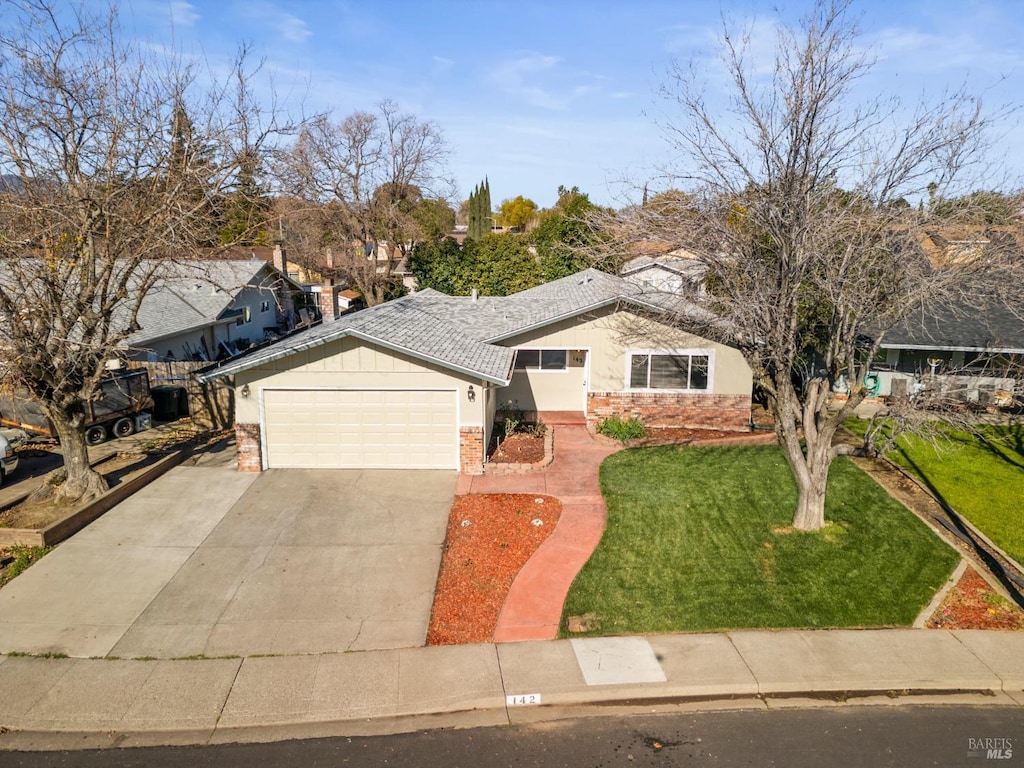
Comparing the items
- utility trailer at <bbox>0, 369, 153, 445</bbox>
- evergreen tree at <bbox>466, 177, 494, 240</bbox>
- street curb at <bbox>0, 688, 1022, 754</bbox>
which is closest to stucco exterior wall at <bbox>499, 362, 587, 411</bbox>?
utility trailer at <bbox>0, 369, 153, 445</bbox>

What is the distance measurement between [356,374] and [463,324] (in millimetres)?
5447

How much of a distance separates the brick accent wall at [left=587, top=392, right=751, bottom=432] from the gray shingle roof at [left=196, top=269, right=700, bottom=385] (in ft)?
9.26

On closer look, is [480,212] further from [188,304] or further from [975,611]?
[975,611]

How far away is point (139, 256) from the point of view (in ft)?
39.6

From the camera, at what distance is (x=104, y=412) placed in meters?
16.8

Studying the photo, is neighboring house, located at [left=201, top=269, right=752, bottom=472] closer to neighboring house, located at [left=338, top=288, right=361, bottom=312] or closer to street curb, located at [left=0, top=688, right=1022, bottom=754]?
street curb, located at [left=0, top=688, right=1022, bottom=754]

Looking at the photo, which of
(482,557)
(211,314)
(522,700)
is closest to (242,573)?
(482,557)

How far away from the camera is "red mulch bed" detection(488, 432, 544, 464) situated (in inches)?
604

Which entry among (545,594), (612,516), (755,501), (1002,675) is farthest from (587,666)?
(755,501)

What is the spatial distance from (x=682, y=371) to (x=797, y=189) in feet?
25.7

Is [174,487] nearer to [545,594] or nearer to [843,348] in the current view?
[545,594]

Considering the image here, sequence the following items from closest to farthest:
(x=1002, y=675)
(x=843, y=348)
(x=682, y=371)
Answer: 1. (x=1002, y=675)
2. (x=843, y=348)
3. (x=682, y=371)

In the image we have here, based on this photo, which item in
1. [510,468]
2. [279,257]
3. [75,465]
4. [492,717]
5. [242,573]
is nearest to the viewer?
[492,717]

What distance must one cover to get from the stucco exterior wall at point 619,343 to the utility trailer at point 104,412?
401 inches
